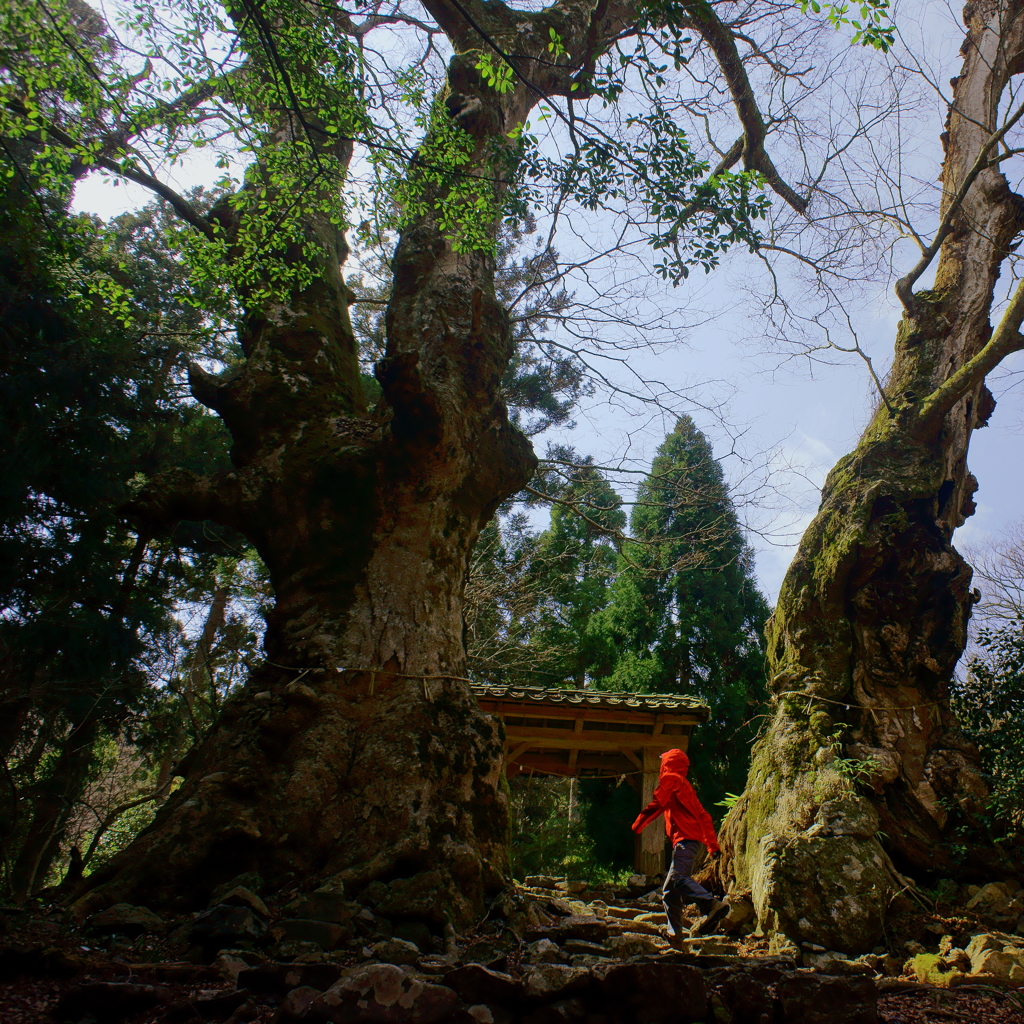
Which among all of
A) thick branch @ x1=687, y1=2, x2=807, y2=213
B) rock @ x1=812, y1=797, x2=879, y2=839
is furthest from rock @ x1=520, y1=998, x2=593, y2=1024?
thick branch @ x1=687, y1=2, x2=807, y2=213

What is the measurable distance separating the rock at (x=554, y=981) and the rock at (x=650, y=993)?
0.15 ft

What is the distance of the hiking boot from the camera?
4.64 m

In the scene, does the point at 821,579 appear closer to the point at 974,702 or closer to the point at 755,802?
the point at 974,702

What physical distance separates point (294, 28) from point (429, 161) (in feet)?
3.57

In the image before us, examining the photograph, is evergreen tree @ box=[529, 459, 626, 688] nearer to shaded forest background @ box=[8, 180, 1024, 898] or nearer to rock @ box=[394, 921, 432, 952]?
shaded forest background @ box=[8, 180, 1024, 898]

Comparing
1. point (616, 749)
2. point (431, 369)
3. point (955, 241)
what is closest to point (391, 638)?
point (431, 369)

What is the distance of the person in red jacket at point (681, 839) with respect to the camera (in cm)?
461

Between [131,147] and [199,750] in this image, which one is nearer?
[199,750]

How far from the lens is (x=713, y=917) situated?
468 centimetres

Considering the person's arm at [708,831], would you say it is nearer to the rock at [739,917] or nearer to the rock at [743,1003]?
the rock at [739,917]

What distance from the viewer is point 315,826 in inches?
120

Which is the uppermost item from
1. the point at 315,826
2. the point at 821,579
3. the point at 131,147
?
the point at 131,147

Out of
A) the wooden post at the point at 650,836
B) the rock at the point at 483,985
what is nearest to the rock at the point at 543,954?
the rock at the point at 483,985

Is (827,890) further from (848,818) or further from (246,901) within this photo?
(246,901)
